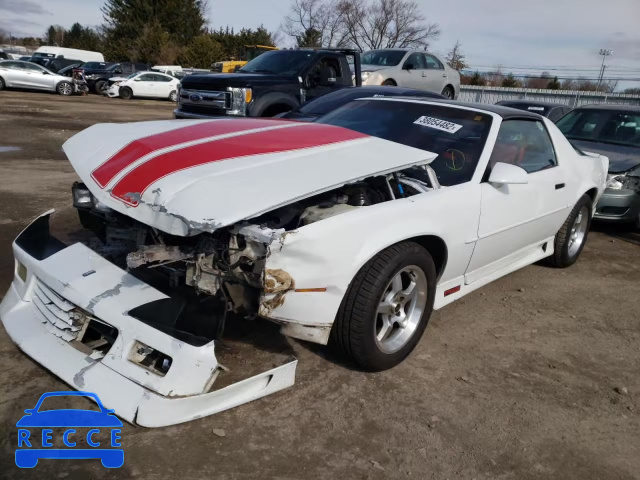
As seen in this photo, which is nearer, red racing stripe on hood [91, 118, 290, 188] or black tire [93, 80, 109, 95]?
red racing stripe on hood [91, 118, 290, 188]

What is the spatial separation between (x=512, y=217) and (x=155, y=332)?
249 cm

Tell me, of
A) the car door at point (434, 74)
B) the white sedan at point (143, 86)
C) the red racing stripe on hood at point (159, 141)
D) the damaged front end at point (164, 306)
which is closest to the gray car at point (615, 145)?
the damaged front end at point (164, 306)

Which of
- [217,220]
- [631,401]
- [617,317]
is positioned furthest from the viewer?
[617,317]

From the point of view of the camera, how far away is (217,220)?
2250mm

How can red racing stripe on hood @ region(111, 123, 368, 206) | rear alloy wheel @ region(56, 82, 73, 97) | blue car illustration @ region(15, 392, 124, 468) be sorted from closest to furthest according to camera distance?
1. blue car illustration @ region(15, 392, 124, 468)
2. red racing stripe on hood @ region(111, 123, 368, 206)
3. rear alloy wheel @ region(56, 82, 73, 97)

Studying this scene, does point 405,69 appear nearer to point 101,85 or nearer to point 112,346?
point 112,346

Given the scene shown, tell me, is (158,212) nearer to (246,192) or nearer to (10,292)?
(246,192)

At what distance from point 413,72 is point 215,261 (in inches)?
456

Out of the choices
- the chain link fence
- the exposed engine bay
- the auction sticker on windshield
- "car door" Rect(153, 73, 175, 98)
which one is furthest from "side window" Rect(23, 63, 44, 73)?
the auction sticker on windshield

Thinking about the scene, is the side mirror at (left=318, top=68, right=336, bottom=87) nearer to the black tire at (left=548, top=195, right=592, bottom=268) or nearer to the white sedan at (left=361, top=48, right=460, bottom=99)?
the white sedan at (left=361, top=48, right=460, bottom=99)

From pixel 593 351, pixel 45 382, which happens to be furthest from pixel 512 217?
pixel 45 382

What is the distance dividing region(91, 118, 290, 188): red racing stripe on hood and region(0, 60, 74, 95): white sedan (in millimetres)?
22781

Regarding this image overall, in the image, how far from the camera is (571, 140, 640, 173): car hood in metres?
6.25

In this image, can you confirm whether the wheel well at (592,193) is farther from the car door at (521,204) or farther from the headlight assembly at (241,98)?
the headlight assembly at (241,98)
